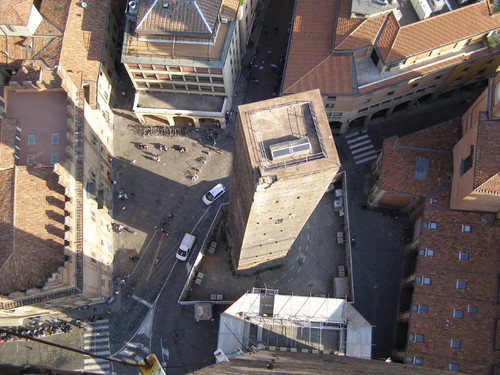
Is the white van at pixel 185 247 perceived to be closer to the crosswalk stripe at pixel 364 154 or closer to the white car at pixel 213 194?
the white car at pixel 213 194

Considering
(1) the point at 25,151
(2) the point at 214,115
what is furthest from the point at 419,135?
(1) the point at 25,151

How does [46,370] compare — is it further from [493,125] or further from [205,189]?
[493,125]

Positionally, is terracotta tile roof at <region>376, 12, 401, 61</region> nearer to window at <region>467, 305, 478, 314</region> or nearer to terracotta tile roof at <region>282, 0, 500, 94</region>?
terracotta tile roof at <region>282, 0, 500, 94</region>

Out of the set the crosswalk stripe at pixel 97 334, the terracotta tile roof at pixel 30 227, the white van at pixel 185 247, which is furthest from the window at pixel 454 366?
the terracotta tile roof at pixel 30 227

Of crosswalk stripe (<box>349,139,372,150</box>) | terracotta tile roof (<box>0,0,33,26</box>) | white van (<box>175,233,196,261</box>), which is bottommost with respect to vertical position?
white van (<box>175,233,196,261</box>)

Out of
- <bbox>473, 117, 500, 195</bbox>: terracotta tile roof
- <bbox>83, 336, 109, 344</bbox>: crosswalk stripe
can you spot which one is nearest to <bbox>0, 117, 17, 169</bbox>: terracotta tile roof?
<bbox>83, 336, 109, 344</bbox>: crosswalk stripe
